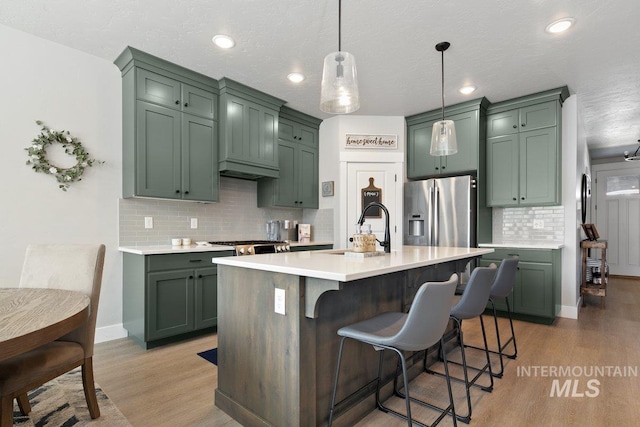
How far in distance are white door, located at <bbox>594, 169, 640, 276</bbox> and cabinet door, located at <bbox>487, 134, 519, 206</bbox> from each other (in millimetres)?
4917

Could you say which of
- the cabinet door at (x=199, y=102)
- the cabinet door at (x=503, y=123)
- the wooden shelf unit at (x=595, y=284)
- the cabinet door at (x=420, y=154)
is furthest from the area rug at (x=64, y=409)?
the wooden shelf unit at (x=595, y=284)

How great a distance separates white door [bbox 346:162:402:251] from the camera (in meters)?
4.72

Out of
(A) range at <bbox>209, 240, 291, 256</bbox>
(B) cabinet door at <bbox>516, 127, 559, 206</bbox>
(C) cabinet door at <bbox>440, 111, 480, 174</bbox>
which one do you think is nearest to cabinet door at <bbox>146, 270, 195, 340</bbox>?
(A) range at <bbox>209, 240, 291, 256</bbox>

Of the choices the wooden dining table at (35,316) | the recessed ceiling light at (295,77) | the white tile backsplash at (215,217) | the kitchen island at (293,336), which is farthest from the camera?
the recessed ceiling light at (295,77)

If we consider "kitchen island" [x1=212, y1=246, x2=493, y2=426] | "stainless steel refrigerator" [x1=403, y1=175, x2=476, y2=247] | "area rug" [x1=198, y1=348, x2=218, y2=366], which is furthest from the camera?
"stainless steel refrigerator" [x1=403, y1=175, x2=476, y2=247]

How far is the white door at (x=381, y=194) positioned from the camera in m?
4.72

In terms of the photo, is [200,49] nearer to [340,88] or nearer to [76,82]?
[76,82]

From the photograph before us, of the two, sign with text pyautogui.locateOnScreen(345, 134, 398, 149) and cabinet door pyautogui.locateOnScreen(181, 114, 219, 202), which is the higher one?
sign with text pyautogui.locateOnScreen(345, 134, 398, 149)

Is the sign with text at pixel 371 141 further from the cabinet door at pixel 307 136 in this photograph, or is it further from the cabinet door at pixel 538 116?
the cabinet door at pixel 538 116

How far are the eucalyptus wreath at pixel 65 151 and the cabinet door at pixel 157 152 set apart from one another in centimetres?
46

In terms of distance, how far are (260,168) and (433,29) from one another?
90.0 inches

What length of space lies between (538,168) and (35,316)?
4.70 m

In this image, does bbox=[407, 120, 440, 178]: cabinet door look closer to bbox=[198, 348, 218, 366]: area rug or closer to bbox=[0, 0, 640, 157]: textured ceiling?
bbox=[0, 0, 640, 157]: textured ceiling

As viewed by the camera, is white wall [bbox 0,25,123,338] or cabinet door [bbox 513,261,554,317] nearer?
white wall [bbox 0,25,123,338]
